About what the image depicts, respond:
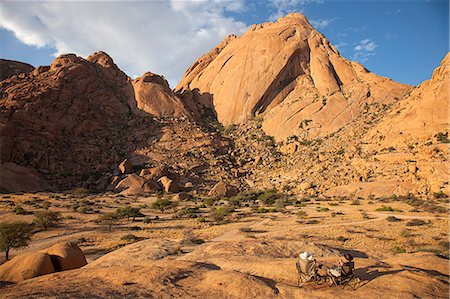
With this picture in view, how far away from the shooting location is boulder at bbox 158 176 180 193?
5069 cm

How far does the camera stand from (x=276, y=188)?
5228 centimetres

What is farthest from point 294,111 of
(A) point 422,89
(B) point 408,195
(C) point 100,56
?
(C) point 100,56

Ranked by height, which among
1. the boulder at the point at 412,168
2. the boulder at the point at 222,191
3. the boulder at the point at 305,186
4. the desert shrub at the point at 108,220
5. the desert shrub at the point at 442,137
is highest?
the desert shrub at the point at 442,137

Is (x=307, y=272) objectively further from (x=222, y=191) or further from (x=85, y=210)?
(x=222, y=191)

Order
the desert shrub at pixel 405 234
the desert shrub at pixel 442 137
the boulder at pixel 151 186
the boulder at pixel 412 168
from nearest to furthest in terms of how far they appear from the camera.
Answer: the desert shrub at pixel 405 234
the boulder at pixel 412 168
the desert shrub at pixel 442 137
the boulder at pixel 151 186

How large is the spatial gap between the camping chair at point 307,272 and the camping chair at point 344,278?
38cm

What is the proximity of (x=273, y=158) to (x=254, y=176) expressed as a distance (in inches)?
262

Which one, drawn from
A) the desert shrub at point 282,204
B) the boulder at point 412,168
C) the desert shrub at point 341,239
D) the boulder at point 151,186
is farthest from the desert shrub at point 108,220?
the boulder at point 412,168

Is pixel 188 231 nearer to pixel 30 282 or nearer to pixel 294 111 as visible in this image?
pixel 30 282

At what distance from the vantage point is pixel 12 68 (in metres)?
74.8

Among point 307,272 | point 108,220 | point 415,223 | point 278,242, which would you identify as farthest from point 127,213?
point 415,223

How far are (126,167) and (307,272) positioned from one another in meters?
53.3

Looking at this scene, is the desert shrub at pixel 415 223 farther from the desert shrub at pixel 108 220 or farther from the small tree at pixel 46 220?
the small tree at pixel 46 220

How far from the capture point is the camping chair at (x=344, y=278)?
6844 mm
